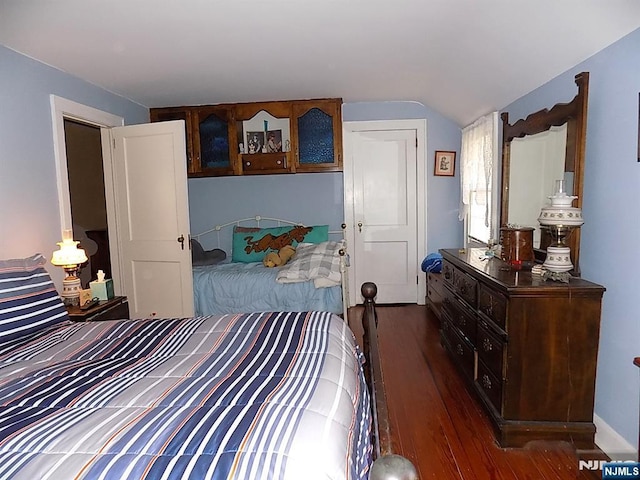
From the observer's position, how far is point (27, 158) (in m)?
2.52

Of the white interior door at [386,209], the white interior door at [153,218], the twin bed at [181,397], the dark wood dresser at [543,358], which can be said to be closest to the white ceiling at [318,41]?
the white interior door at [153,218]

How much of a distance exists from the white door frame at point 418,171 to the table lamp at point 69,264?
8.68 ft

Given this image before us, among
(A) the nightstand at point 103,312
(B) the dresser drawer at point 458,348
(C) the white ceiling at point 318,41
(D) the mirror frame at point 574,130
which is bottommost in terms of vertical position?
(B) the dresser drawer at point 458,348

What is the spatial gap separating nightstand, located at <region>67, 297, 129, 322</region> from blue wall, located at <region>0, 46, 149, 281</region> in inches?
19.2

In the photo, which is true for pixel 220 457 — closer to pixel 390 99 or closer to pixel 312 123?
pixel 312 123

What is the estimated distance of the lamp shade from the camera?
8.17 ft

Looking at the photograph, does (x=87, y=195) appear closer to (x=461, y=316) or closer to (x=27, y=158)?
(x=27, y=158)

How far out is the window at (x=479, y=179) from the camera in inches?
126

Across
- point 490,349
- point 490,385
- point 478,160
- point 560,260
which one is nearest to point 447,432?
point 490,385

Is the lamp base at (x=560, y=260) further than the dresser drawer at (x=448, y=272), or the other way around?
the dresser drawer at (x=448, y=272)

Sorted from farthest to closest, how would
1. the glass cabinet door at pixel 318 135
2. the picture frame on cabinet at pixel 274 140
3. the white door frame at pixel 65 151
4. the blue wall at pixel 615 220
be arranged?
1. the picture frame on cabinet at pixel 274 140
2. the glass cabinet door at pixel 318 135
3. the white door frame at pixel 65 151
4. the blue wall at pixel 615 220

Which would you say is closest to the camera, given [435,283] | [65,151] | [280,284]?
[65,151]

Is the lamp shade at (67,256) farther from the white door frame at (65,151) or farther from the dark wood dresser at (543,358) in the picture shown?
the dark wood dresser at (543,358)

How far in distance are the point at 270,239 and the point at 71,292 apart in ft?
6.56
